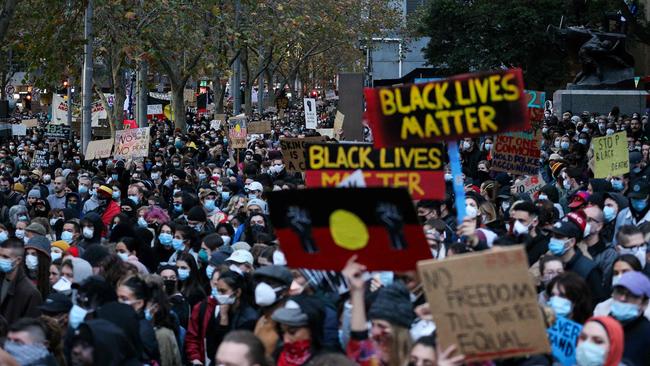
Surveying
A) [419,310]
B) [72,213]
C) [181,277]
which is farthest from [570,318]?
[72,213]

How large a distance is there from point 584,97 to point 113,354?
93.8 ft

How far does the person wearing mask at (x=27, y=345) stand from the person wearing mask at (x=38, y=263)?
10.6ft

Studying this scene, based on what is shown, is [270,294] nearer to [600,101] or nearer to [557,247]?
[557,247]

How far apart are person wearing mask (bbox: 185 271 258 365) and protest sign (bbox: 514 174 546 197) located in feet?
21.2

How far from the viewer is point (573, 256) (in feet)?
29.3

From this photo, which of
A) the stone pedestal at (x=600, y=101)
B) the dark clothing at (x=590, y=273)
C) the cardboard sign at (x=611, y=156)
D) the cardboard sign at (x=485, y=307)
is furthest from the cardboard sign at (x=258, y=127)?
the cardboard sign at (x=485, y=307)

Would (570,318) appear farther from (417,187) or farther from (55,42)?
(55,42)

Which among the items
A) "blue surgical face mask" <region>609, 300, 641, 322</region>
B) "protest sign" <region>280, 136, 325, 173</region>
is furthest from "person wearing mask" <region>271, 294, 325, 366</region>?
"protest sign" <region>280, 136, 325, 173</region>

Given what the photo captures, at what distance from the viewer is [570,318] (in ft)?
23.1

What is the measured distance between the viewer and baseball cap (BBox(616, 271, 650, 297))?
22.3ft

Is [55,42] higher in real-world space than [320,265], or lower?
higher

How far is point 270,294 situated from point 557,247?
247 centimetres

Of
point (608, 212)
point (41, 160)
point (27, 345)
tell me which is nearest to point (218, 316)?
point (27, 345)

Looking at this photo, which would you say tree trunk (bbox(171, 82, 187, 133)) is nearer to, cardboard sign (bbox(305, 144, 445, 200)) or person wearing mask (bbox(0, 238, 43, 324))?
cardboard sign (bbox(305, 144, 445, 200))
